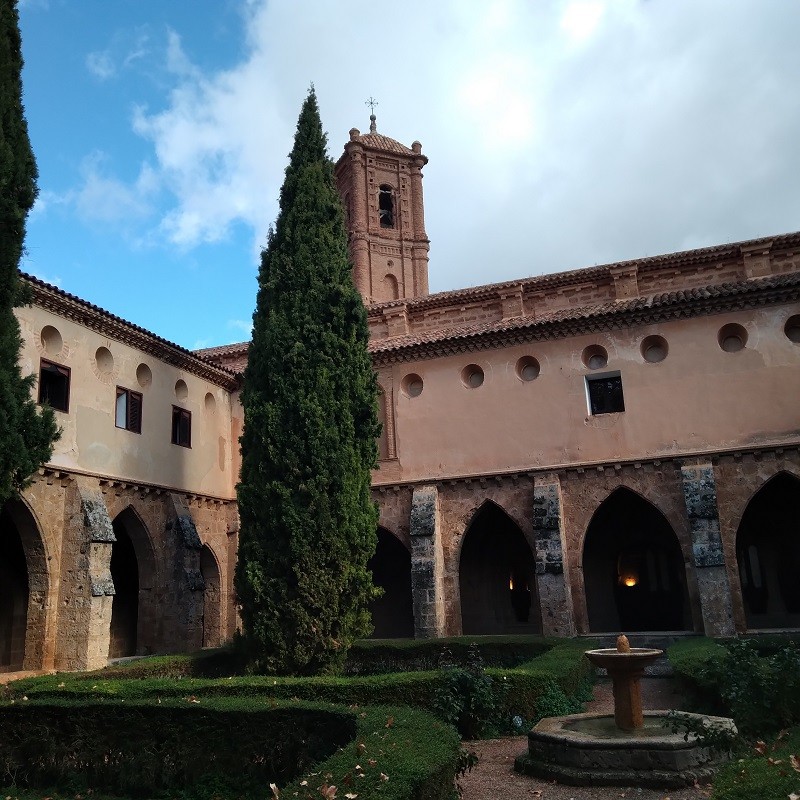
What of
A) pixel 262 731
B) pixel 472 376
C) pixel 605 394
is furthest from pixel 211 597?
pixel 262 731

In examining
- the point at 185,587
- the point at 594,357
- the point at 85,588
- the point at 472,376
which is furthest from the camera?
the point at 472,376

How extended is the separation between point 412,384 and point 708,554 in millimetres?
9391

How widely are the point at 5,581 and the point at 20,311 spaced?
6969mm

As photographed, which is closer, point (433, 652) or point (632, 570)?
point (433, 652)

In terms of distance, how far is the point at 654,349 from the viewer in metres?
20.1

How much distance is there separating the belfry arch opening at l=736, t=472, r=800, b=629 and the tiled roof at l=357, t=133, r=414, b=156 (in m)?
26.8

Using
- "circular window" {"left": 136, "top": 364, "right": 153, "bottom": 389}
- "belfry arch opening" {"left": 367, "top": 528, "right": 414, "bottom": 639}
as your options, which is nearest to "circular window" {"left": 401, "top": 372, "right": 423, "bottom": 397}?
"belfry arch opening" {"left": 367, "top": 528, "right": 414, "bottom": 639}

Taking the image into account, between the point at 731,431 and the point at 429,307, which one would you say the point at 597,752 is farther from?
the point at 429,307

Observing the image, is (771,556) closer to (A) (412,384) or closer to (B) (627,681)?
(A) (412,384)

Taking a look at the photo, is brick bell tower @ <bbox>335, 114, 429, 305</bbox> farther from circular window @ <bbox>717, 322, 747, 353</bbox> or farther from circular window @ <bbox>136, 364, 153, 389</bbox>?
circular window @ <bbox>717, 322, 747, 353</bbox>

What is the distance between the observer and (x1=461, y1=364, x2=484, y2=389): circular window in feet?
71.1

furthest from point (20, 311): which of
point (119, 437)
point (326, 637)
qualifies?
point (326, 637)

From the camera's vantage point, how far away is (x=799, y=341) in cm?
1889

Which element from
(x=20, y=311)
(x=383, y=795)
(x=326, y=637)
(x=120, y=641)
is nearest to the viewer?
(x=383, y=795)
